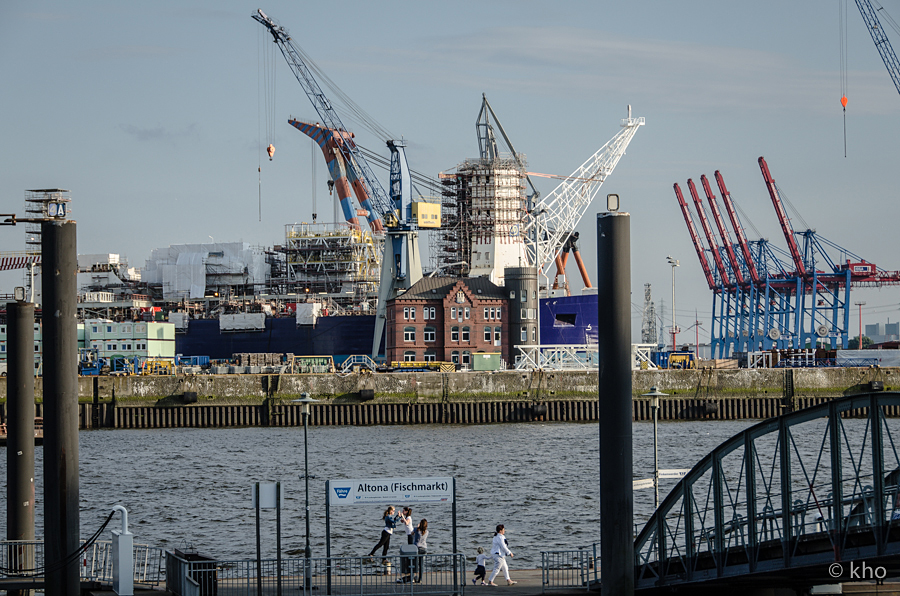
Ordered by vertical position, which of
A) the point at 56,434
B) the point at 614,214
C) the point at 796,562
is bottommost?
the point at 796,562

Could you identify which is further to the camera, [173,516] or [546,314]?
[546,314]

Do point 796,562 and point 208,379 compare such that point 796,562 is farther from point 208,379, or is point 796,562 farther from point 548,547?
point 208,379

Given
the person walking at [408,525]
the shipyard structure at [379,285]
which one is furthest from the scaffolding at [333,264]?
the person walking at [408,525]

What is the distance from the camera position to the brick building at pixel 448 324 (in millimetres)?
103312

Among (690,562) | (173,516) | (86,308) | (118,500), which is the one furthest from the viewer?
(86,308)

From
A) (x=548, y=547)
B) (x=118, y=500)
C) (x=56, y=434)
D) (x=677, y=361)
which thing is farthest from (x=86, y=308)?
(x=56, y=434)

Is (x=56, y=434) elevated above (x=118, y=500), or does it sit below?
above

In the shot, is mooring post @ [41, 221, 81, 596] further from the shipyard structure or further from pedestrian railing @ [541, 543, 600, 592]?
the shipyard structure

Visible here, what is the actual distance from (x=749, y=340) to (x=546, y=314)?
42665mm

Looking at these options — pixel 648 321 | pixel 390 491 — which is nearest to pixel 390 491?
pixel 390 491

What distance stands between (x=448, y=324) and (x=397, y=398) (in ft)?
57.9

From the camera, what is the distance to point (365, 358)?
343 ft

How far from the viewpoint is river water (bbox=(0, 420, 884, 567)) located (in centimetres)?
3791

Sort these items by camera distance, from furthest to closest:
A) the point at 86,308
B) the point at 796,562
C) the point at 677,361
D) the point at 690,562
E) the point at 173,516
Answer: the point at 86,308 < the point at 677,361 < the point at 173,516 < the point at 690,562 < the point at 796,562
